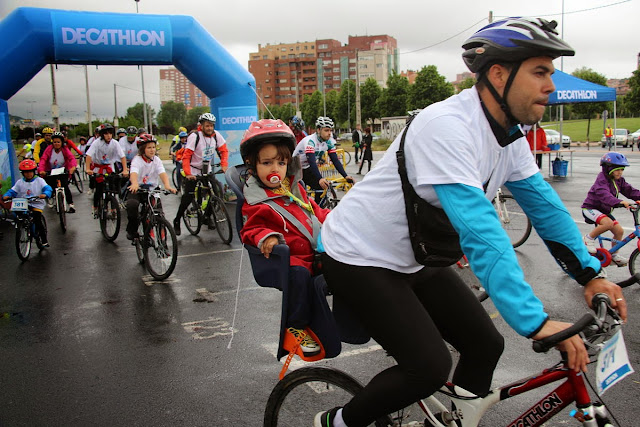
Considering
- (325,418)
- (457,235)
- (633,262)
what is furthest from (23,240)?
(633,262)

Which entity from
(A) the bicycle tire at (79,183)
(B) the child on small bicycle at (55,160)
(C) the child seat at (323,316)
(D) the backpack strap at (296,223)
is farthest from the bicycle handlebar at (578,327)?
(A) the bicycle tire at (79,183)

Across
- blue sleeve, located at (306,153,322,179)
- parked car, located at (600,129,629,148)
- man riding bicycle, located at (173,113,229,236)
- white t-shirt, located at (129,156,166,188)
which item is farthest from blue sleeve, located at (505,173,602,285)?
parked car, located at (600,129,629,148)

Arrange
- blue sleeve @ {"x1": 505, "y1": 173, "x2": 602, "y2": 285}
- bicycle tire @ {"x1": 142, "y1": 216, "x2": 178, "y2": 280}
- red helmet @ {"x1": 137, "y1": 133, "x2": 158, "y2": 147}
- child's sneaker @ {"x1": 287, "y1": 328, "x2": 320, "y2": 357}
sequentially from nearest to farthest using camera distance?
1. blue sleeve @ {"x1": 505, "y1": 173, "x2": 602, "y2": 285}
2. child's sneaker @ {"x1": 287, "y1": 328, "x2": 320, "y2": 357}
3. bicycle tire @ {"x1": 142, "y1": 216, "x2": 178, "y2": 280}
4. red helmet @ {"x1": 137, "y1": 133, "x2": 158, "y2": 147}

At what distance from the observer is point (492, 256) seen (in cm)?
181

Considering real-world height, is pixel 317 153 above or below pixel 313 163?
above

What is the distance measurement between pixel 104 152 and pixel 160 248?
17.5 ft

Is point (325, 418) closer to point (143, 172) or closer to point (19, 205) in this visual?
point (143, 172)

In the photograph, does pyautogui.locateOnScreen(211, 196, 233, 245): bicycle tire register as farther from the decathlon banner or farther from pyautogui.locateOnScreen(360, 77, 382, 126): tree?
pyautogui.locateOnScreen(360, 77, 382, 126): tree

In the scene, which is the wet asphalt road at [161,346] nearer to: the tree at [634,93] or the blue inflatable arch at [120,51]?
the blue inflatable arch at [120,51]

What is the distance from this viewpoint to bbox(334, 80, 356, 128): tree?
90.2 m

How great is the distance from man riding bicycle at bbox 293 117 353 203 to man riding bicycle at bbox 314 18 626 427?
712 cm

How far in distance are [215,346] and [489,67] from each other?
3526 millimetres

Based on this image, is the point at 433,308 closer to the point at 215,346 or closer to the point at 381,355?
the point at 381,355

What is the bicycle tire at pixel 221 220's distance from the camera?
9.08 meters
